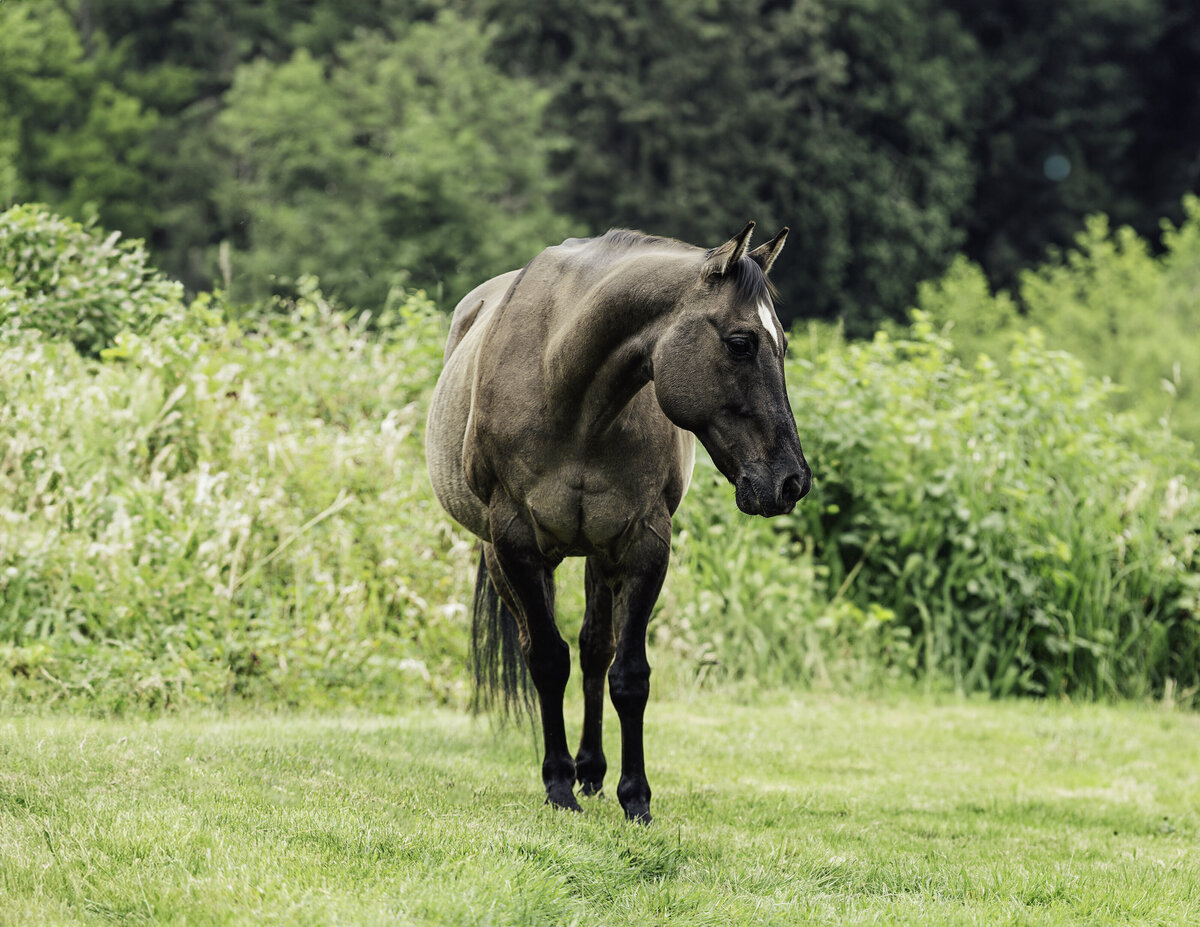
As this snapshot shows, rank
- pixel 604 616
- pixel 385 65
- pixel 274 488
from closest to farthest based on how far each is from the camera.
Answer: pixel 604 616
pixel 274 488
pixel 385 65

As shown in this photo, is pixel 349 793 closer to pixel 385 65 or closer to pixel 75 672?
pixel 75 672

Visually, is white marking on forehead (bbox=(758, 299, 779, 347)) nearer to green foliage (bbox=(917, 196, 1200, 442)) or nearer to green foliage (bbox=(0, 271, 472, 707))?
green foliage (bbox=(0, 271, 472, 707))

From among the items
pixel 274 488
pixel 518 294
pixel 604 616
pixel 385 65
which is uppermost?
pixel 385 65

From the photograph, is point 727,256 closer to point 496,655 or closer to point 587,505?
point 587,505

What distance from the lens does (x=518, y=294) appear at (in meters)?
5.06

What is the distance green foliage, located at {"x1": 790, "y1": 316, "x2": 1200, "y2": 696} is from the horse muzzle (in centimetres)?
492

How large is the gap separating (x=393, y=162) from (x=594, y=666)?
26942 millimetres

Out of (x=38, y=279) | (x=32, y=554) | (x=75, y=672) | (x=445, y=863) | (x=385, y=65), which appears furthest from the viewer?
(x=385, y=65)

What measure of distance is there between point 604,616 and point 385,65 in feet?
96.3

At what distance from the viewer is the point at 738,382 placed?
424 centimetres

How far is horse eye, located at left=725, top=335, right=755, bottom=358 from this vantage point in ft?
13.8

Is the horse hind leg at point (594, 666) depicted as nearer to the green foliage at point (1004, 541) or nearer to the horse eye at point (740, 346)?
the horse eye at point (740, 346)

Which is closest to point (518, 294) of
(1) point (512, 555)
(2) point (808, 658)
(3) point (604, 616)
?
(1) point (512, 555)

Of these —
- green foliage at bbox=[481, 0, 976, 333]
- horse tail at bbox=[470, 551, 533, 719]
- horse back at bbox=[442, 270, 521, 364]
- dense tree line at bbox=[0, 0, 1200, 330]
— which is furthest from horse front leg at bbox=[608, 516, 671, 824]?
green foliage at bbox=[481, 0, 976, 333]
